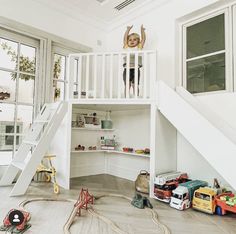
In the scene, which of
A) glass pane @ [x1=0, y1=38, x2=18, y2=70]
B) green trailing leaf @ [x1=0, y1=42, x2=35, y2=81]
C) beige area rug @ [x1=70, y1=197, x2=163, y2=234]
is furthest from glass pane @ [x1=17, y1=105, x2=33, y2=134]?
beige area rug @ [x1=70, y1=197, x2=163, y2=234]

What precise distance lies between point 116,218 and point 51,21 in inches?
119

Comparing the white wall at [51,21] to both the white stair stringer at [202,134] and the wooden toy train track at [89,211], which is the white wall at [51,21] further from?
the wooden toy train track at [89,211]

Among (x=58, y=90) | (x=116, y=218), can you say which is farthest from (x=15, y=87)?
(x=116, y=218)

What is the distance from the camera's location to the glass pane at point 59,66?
3439 millimetres

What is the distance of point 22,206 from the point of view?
200 centimetres

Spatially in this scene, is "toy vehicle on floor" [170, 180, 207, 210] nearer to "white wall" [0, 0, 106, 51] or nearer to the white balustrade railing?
the white balustrade railing

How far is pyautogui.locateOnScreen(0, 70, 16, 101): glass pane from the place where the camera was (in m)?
2.91

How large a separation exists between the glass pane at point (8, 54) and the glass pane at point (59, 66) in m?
0.61

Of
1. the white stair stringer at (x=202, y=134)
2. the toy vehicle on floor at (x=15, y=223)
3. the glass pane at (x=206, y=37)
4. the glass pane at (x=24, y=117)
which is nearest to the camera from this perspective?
the toy vehicle on floor at (x=15, y=223)

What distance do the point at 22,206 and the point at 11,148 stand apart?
123 cm

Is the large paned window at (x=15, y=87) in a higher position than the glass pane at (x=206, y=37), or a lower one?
lower

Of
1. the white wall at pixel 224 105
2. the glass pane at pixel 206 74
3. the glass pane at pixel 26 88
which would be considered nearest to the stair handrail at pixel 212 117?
the white wall at pixel 224 105

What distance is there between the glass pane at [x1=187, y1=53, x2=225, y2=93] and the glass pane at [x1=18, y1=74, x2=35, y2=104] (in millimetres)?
2362

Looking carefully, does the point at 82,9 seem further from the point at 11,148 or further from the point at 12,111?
the point at 11,148
